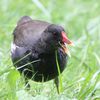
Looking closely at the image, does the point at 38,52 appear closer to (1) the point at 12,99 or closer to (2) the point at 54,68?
(2) the point at 54,68

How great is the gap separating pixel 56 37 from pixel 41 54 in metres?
0.23

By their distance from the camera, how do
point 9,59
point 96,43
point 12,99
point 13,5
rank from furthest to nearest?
point 13,5 → point 96,43 → point 9,59 → point 12,99

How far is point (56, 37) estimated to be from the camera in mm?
5598

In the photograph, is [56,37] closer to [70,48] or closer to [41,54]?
[41,54]

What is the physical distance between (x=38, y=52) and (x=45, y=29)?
23 cm

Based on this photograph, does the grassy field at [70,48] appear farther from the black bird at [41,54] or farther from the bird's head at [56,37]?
the bird's head at [56,37]

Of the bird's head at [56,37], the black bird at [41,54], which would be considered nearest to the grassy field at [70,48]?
the black bird at [41,54]

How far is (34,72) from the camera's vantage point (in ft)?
18.7

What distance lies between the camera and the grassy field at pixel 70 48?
511 centimetres

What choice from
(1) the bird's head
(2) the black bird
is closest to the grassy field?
(2) the black bird

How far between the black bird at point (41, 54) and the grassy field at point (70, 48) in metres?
0.12

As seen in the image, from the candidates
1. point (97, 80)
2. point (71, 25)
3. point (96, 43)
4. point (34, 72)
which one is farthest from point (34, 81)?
point (71, 25)

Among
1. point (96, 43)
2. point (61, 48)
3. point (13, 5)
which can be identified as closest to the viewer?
point (61, 48)

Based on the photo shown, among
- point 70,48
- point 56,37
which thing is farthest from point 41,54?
point 70,48
